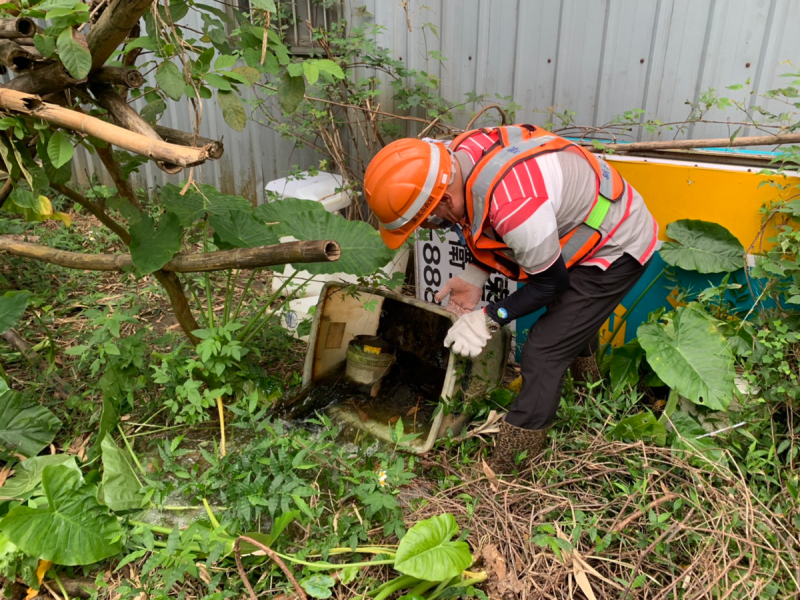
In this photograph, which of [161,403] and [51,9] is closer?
[51,9]

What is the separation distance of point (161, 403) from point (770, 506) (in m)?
2.59

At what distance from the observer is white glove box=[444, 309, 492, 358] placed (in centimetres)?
224

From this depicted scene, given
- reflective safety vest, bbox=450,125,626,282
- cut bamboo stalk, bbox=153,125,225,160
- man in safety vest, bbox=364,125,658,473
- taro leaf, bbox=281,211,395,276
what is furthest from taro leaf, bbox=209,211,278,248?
reflective safety vest, bbox=450,125,626,282

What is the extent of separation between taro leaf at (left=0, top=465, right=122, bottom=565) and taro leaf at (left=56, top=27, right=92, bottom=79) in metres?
1.24

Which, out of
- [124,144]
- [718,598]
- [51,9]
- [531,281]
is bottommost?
[718,598]

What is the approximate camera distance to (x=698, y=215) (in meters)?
2.55

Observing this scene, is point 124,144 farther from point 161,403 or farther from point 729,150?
point 729,150

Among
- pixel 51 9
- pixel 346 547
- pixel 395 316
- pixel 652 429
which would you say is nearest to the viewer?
pixel 51 9

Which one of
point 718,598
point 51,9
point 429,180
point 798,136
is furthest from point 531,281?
point 51,9

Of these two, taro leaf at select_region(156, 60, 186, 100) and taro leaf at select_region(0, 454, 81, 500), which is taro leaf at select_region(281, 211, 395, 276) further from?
taro leaf at select_region(0, 454, 81, 500)

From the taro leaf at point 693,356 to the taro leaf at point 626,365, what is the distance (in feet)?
0.85

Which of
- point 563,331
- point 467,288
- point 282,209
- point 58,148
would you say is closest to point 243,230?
point 282,209

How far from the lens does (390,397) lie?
9.83ft

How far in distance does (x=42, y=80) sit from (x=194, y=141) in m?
0.56
